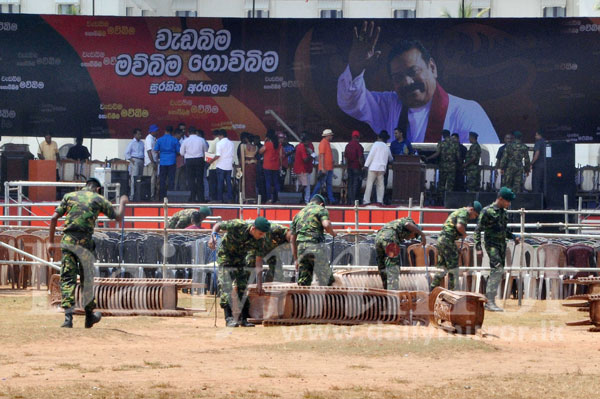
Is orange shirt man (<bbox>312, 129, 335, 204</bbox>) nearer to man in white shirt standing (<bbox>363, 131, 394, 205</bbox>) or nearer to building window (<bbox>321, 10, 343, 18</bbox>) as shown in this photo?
man in white shirt standing (<bbox>363, 131, 394, 205</bbox>)

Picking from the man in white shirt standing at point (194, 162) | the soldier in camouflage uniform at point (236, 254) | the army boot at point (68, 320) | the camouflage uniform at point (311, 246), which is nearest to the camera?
the army boot at point (68, 320)

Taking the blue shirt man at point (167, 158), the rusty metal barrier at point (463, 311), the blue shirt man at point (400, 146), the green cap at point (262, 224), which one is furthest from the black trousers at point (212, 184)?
the rusty metal barrier at point (463, 311)

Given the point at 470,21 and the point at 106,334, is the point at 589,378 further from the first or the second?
the point at 470,21

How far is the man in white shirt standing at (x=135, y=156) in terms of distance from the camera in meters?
30.2

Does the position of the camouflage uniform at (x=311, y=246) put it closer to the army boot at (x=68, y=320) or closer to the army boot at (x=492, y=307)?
the army boot at (x=492, y=307)

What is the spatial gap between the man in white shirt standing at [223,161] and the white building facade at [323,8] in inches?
1019

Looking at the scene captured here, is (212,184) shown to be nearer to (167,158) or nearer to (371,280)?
(167,158)

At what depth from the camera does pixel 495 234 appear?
19.0 meters

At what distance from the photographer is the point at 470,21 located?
97.7 feet

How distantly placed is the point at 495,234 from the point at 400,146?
10.3m

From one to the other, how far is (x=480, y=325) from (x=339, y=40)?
50.2 feet

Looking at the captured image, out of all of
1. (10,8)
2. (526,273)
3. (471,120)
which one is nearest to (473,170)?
(471,120)

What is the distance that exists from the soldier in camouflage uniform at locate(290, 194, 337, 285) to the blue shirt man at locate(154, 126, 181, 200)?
12.4 metres

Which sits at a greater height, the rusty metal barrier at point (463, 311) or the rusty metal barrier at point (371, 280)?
the rusty metal barrier at point (371, 280)
